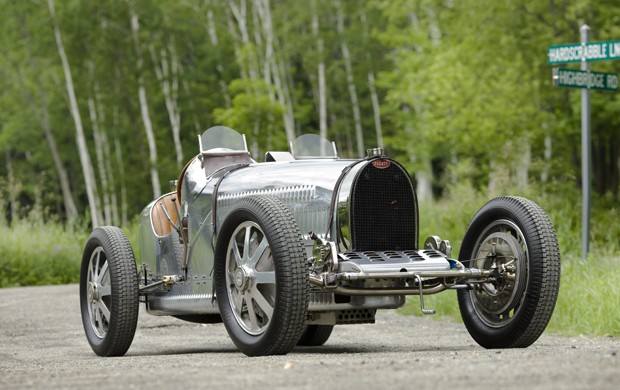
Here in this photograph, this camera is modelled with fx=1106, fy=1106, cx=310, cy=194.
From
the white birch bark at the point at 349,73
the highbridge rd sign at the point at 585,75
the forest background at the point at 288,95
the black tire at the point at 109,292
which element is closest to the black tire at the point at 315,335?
the black tire at the point at 109,292

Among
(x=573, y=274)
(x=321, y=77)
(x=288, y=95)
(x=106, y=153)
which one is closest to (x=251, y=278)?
(x=573, y=274)

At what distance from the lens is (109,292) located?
8.84 m

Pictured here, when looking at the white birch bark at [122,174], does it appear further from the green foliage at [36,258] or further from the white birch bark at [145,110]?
the green foliage at [36,258]

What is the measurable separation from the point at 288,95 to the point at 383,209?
34.6m

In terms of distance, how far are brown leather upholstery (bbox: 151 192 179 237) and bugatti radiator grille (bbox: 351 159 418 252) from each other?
82.4 inches

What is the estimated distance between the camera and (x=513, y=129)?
81.9 ft

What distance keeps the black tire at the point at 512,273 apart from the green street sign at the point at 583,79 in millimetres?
5369

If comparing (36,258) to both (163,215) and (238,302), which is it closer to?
(163,215)

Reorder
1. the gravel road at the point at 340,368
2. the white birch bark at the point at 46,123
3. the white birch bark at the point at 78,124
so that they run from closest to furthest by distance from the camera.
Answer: the gravel road at the point at 340,368, the white birch bark at the point at 78,124, the white birch bark at the point at 46,123

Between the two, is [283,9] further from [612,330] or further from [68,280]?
[612,330]

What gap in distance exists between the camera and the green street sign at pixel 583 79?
12.9 metres

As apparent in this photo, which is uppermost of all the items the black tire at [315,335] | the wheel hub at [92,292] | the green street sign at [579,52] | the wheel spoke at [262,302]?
the green street sign at [579,52]

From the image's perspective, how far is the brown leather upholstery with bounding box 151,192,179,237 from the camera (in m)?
9.07

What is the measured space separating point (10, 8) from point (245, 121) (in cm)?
1333
